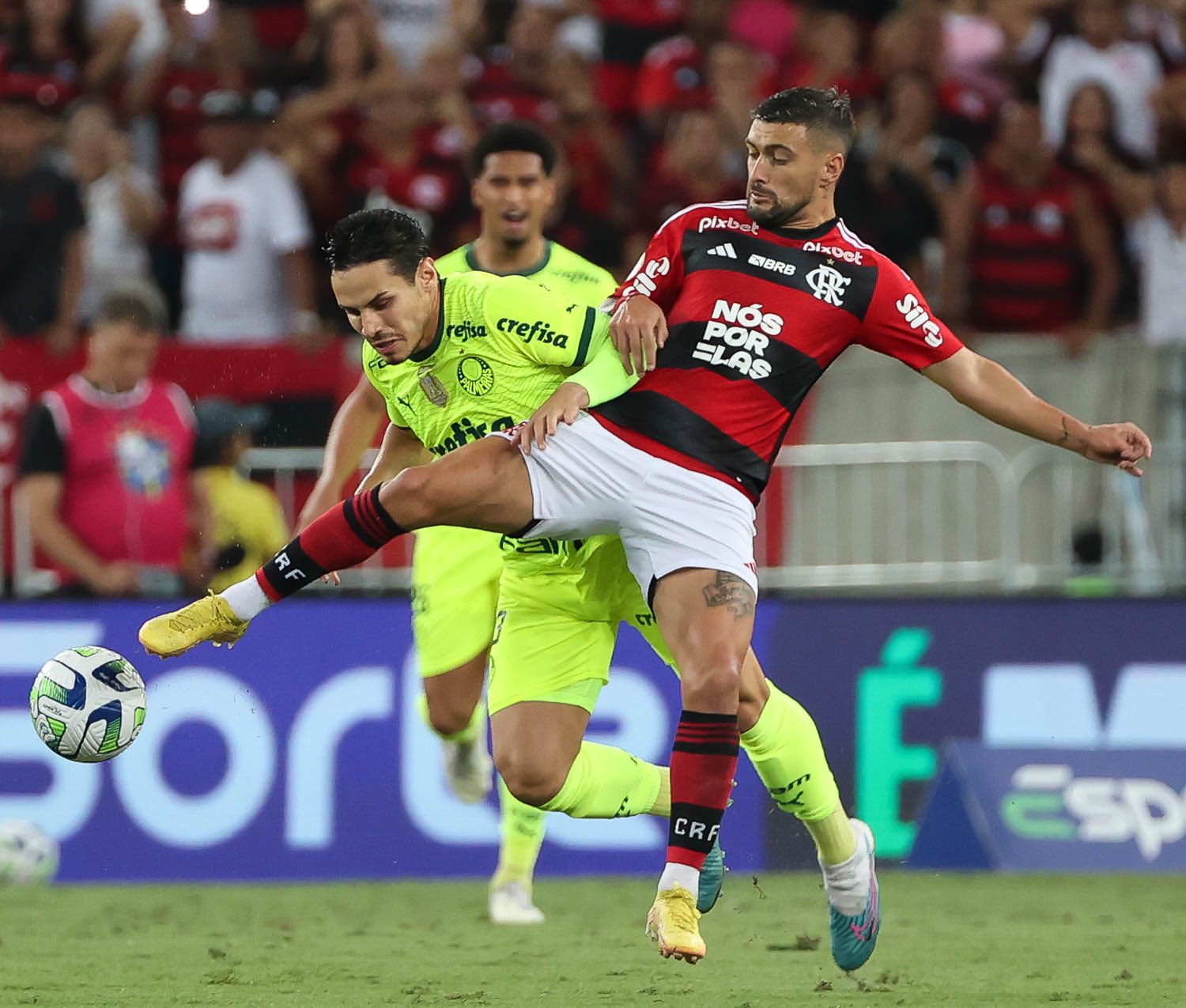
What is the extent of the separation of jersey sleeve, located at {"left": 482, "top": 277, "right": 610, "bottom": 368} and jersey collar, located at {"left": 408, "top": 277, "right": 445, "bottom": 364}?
0.42 feet

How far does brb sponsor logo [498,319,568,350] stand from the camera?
630cm

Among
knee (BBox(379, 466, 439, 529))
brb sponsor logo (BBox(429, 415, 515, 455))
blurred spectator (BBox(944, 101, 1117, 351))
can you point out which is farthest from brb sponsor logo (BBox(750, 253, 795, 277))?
blurred spectator (BBox(944, 101, 1117, 351))

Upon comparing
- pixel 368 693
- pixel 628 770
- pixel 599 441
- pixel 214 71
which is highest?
pixel 214 71

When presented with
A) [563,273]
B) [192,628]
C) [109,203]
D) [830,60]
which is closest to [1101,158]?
[830,60]

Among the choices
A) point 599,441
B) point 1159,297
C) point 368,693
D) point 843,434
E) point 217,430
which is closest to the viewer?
point 599,441

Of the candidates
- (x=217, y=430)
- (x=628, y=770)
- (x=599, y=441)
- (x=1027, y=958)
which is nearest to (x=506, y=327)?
(x=599, y=441)

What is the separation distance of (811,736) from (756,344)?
1.31m

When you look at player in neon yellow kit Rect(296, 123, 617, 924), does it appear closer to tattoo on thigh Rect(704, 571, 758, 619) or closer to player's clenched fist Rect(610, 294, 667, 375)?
player's clenched fist Rect(610, 294, 667, 375)

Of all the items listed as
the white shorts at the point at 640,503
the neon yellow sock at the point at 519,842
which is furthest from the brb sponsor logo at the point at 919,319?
the neon yellow sock at the point at 519,842

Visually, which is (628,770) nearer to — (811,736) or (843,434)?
(811,736)

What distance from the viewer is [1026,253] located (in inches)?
482

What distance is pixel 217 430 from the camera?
10617mm

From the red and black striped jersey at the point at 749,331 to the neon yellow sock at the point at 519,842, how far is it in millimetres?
2517

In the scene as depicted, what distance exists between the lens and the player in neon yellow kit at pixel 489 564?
8031 millimetres
